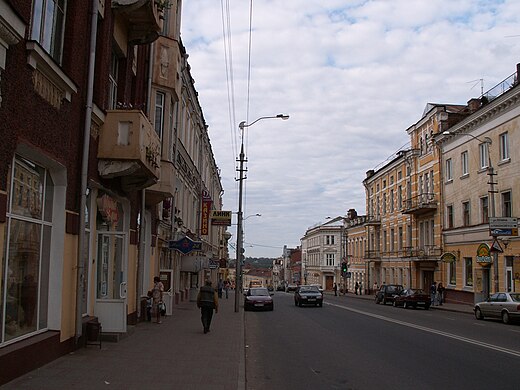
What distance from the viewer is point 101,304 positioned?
13195mm

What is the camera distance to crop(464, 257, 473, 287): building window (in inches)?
1559

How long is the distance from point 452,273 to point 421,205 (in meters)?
6.37

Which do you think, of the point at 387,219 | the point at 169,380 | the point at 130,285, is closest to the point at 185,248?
the point at 130,285

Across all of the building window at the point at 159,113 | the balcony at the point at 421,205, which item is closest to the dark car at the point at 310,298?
the balcony at the point at 421,205

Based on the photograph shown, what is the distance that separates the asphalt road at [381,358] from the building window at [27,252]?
154 inches

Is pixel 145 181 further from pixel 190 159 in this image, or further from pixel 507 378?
pixel 190 159

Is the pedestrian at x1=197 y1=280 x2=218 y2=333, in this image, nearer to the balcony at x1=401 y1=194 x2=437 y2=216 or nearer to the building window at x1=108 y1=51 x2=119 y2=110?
the building window at x1=108 y1=51 x2=119 y2=110

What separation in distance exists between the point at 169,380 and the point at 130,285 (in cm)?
827

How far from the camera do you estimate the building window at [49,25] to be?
9.42m

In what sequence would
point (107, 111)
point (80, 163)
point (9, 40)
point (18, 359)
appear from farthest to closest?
point (107, 111) → point (80, 163) → point (18, 359) → point (9, 40)

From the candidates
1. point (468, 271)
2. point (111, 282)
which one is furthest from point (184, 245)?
point (468, 271)

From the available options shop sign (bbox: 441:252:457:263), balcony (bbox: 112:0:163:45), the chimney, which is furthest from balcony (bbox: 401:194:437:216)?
balcony (bbox: 112:0:163:45)

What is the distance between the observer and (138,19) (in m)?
14.5

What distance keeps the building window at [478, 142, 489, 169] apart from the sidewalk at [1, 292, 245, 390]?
27.1 m
